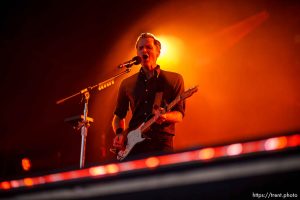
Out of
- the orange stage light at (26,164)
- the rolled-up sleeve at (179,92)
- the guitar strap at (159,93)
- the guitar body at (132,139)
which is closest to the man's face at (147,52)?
the guitar strap at (159,93)

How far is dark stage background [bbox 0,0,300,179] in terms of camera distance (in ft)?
11.5

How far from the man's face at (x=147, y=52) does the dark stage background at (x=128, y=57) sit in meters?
1.30

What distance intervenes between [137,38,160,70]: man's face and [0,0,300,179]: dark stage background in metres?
1.30

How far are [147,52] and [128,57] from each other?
1649 mm

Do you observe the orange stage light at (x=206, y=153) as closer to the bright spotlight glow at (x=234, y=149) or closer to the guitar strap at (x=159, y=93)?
the bright spotlight glow at (x=234, y=149)

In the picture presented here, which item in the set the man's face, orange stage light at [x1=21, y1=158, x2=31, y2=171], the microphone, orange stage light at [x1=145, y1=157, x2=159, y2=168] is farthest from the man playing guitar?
orange stage light at [x1=21, y1=158, x2=31, y2=171]

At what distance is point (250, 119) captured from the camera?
3.58 m

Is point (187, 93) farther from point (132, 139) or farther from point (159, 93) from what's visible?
point (132, 139)

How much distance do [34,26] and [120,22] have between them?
96cm

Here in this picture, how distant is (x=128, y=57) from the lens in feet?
13.8

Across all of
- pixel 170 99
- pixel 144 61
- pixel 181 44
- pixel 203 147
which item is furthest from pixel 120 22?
pixel 203 147

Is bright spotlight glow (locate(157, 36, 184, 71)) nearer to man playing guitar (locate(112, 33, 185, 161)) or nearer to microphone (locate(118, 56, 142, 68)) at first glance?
man playing guitar (locate(112, 33, 185, 161))

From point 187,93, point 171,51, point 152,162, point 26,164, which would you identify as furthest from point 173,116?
point 26,164

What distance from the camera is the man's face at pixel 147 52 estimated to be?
2582 millimetres
